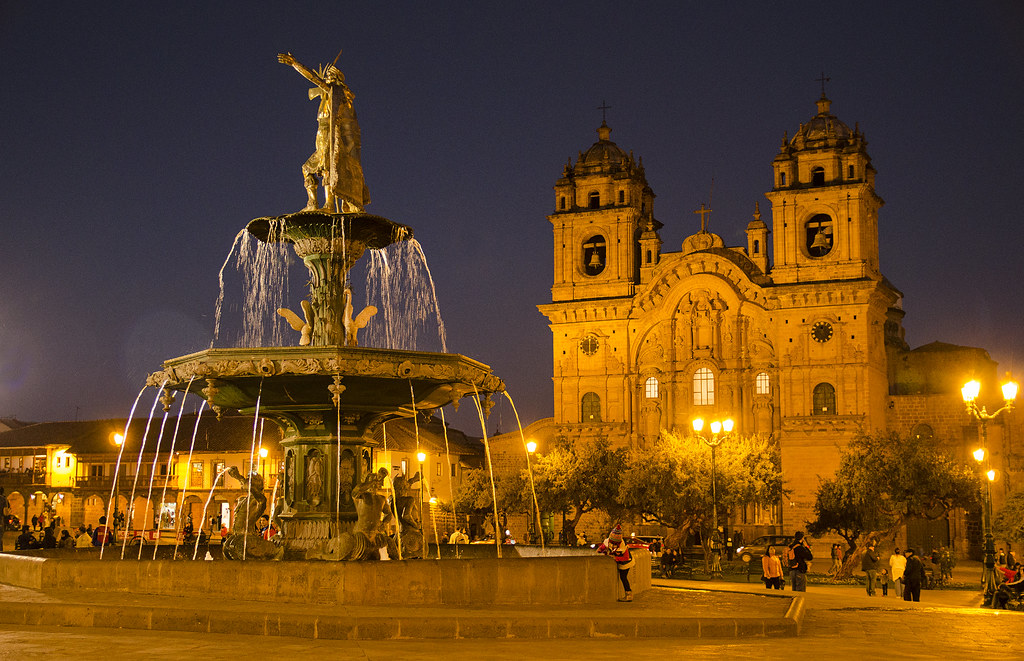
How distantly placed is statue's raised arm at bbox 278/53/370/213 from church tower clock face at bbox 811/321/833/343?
1496 inches

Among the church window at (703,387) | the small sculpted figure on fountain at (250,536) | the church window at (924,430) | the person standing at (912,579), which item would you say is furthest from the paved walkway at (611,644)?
the church window at (703,387)

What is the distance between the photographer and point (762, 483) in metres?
43.9

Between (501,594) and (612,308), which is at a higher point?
(612,308)

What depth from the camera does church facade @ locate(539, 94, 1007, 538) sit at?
165 feet

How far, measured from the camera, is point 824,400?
50.4 meters

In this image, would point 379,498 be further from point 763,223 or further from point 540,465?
point 763,223

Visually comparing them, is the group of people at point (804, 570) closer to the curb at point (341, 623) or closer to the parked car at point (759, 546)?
the curb at point (341, 623)

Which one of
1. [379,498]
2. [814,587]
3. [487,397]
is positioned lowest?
[814,587]

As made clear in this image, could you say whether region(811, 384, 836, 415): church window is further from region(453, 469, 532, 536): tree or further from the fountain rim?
the fountain rim

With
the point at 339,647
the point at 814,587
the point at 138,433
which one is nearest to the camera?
the point at 339,647

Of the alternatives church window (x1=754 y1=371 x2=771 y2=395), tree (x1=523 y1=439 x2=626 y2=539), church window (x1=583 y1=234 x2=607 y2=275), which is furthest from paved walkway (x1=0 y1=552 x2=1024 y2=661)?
church window (x1=583 y1=234 x2=607 y2=275)

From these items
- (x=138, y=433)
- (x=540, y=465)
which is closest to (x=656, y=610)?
(x=540, y=465)

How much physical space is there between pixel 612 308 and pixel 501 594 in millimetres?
43902

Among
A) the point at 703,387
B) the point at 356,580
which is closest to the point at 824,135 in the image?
the point at 703,387
